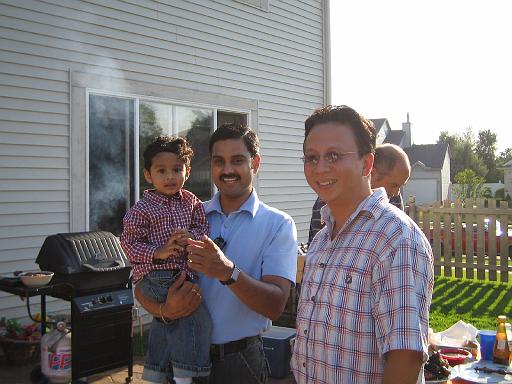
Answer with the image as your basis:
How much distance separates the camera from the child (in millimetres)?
2312

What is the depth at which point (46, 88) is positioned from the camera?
5.78m

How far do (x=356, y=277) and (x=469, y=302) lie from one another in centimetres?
747

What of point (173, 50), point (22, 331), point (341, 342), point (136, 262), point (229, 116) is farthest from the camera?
point (229, 116)

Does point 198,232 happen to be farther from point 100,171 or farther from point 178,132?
point 178,132

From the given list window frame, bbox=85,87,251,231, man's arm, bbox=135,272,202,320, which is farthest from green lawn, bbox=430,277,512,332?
man's arm, bbox=135,272,202,320

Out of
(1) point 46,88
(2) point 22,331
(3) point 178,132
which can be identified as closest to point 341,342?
(2) point 22,331

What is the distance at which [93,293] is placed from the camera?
454 cm

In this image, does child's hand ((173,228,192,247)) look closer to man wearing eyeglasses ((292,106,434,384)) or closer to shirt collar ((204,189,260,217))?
shirt collar ((204,189,260,217))

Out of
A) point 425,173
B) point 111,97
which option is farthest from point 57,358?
point 425,173

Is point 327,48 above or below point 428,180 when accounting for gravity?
above

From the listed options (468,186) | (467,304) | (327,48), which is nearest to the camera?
(467,304)

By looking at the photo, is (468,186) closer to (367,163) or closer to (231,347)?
(231,347)

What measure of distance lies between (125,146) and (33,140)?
1194mm

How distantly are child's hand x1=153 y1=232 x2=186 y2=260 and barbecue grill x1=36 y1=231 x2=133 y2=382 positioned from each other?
7.13 ft
